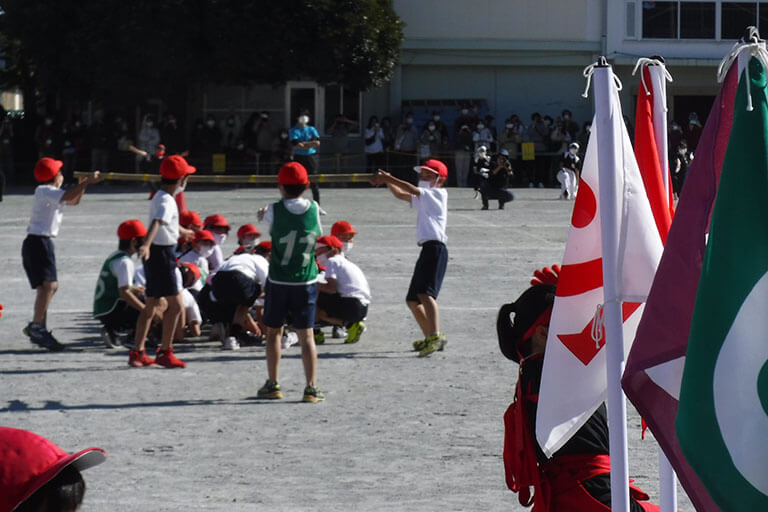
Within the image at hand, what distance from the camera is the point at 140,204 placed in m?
29.2

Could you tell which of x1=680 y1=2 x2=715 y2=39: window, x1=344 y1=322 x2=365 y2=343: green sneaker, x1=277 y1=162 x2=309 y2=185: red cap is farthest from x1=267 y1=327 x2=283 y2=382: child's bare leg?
x1=680 y1=2 x2=715 y2=39: window

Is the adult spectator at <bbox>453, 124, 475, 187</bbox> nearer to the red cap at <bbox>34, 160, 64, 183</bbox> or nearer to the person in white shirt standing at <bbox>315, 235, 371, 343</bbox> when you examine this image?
the person in white shirt standing at <bbox>315, 235, 371, 343</bbox>

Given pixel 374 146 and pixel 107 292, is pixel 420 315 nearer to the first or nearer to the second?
pixel 107 292

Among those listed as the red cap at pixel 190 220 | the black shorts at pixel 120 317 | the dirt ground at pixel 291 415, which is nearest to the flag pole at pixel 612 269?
the dirt ground at pixel 291 415

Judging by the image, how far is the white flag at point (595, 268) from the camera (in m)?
4.25

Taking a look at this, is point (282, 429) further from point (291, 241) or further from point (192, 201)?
point (192, 201)

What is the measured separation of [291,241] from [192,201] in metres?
20.9

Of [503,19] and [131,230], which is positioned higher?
[503,19]

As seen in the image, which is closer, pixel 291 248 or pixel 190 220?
pixel 291 248

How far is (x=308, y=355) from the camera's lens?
9648 mm

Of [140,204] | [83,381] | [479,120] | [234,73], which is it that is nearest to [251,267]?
[83,381]

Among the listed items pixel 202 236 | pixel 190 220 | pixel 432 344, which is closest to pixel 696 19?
pixel 190 220

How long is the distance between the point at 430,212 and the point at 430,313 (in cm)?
88

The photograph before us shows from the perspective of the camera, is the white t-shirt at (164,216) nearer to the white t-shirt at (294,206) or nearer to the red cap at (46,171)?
the white t-shirt at (294,206)
